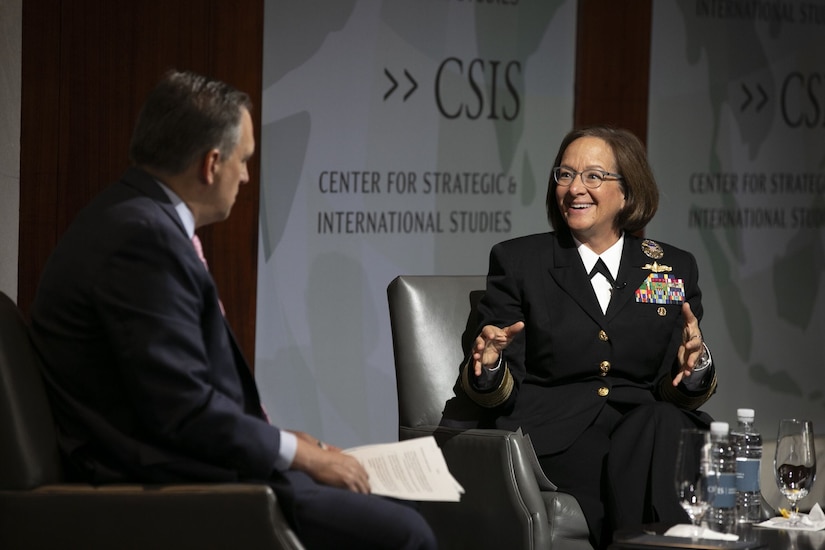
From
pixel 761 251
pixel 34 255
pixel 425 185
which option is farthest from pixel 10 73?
pixel 761 251

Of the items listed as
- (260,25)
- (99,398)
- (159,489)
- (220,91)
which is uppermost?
(260,25)

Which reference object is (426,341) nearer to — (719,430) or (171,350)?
(719,430)

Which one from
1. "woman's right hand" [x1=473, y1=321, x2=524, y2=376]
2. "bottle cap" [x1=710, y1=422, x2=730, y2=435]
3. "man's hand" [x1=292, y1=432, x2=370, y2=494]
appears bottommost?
"man's hand" [x1=292, y1=432, x2=370, y2=494]

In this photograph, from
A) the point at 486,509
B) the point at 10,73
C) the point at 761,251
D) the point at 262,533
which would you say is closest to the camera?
the point at 262,533

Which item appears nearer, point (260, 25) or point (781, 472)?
point (781, 472)

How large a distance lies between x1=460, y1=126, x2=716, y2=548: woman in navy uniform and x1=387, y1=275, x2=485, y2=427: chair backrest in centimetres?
9

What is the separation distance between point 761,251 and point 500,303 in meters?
2.91

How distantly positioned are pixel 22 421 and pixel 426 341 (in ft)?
5.23

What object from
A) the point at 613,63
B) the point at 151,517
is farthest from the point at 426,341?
the point at 613,63

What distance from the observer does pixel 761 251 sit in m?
6.23

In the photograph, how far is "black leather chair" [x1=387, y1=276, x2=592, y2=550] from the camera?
131 inches

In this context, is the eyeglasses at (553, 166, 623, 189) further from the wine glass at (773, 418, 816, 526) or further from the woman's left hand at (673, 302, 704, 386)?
the wine glass at (773, 418, 816, 526)

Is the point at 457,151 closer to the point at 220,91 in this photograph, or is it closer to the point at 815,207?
the point at 815,207

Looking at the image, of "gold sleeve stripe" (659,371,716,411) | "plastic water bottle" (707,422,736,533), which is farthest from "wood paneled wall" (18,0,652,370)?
"plastic water bottle" (707,422,736,533)
